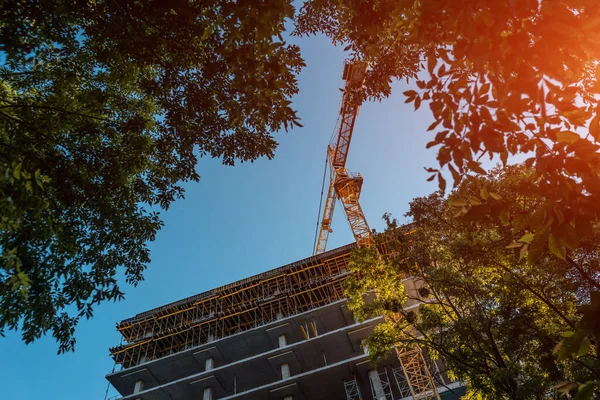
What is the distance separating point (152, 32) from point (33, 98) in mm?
4352

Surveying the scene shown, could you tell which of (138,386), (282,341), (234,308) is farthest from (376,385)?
(138,386)

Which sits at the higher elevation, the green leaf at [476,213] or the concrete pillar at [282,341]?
the concrete pillar at [282,341]

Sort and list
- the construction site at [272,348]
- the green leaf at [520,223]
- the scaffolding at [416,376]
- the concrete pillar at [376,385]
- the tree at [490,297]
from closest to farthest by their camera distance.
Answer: the green leaf at [520,223] < the tree at [490,297] < the scaffolding at [416,376] < the concrete pillar at [376,385] < the construction site at [272,348]

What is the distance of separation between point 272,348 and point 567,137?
29.9 meters

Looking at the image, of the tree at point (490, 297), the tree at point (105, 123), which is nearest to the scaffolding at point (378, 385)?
the tree at point (490, 297)

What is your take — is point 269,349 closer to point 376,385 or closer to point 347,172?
point 376,385

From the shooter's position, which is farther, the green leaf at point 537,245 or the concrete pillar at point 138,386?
the concrete pillar at point 138,386

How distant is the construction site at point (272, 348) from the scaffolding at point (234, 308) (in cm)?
9

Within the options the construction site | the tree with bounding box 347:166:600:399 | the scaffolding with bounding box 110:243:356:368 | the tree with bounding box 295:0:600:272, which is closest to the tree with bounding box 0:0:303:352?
the tree with bounding box 295:0:600:272

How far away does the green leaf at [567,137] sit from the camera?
111 inches

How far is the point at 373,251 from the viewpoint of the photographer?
49.0ft

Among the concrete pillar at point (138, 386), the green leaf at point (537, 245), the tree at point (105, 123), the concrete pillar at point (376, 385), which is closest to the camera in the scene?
the green leaf at point (537, 245)

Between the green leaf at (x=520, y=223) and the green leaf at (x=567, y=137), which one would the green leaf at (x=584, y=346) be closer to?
the green leaf at (x=520, y=223)

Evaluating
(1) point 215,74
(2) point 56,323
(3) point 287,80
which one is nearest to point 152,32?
(1) point 215,74
